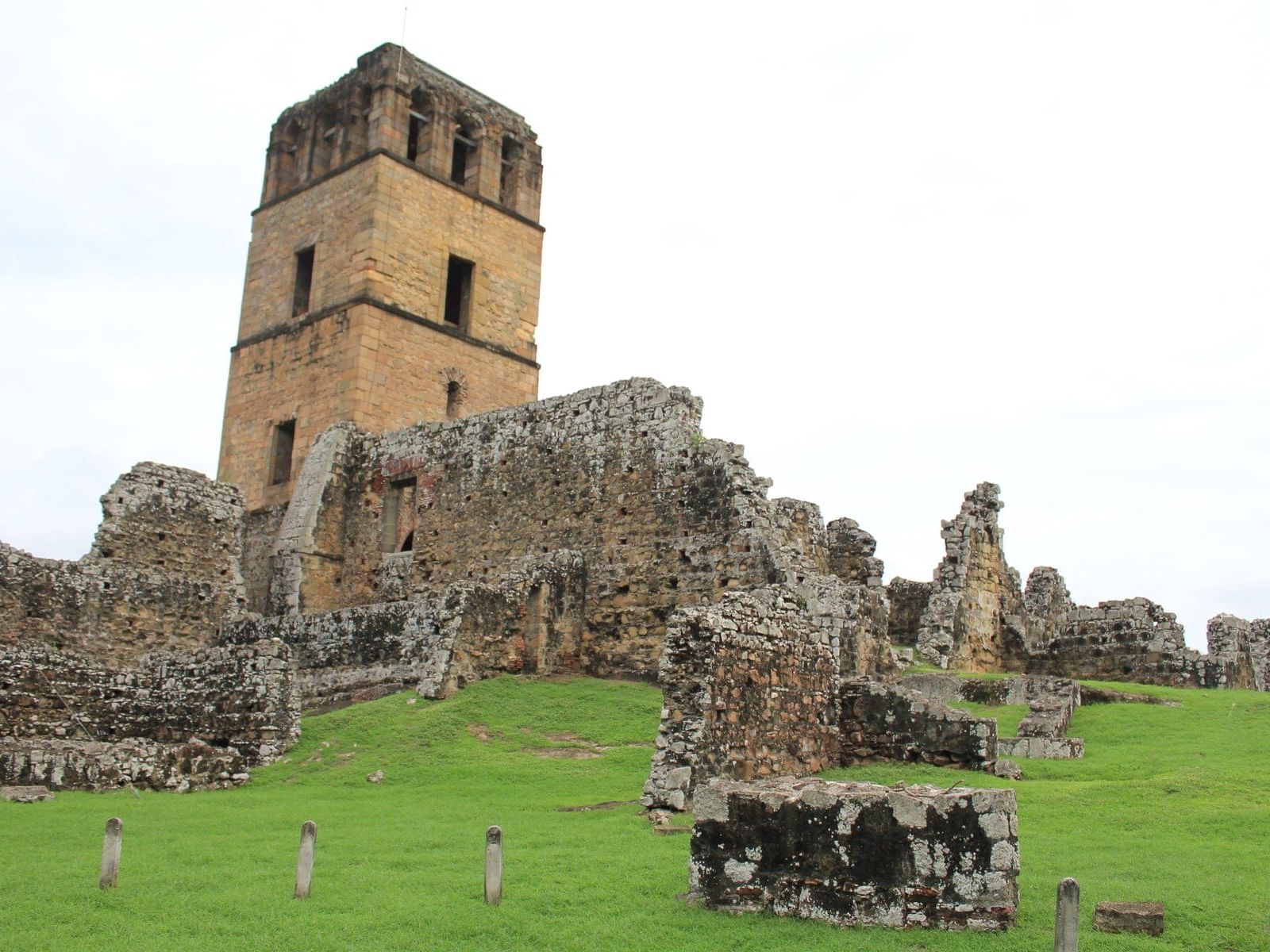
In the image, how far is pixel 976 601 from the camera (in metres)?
21.6

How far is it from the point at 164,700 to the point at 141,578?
5.05 m

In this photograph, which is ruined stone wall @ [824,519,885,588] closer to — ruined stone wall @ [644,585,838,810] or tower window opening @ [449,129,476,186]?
ruined stone wall @ [644,585,838,810]

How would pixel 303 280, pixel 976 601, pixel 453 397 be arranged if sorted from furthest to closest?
pixel 303 280 < pixel 453 397 < pixel 976 601

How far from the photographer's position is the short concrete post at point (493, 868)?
7.87 metres

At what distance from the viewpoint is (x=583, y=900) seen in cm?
800

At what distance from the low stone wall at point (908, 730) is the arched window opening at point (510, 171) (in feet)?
69.8

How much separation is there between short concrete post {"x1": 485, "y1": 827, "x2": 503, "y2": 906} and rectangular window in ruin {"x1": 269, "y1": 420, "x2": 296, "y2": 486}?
70.7 ft

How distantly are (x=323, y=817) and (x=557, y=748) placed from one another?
364 cm

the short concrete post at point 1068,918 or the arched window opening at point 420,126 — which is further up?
the arched window opening at point 420,126

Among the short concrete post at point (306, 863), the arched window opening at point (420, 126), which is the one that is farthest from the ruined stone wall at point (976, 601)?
the arched window opening at point (420, 126)

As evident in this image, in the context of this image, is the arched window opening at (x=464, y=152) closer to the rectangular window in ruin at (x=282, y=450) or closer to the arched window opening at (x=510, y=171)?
the arched window opening at (x=510, y=171)

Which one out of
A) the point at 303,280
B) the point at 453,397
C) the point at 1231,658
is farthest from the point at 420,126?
the point at 1231,658

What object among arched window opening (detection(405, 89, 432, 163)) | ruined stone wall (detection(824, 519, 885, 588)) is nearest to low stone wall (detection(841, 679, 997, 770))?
ruined stone wall (detection(824, 519, 885, 588))

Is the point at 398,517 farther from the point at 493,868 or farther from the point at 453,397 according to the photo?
the point at 493,868
